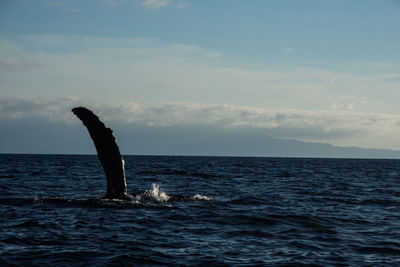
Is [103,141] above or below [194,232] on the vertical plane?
above

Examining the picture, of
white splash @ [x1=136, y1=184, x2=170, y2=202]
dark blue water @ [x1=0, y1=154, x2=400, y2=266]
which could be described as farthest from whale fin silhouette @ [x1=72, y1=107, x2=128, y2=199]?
white splash @ [x1=136, y1=184, x2=170, y2=202]

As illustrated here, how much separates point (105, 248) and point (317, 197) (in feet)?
44.8

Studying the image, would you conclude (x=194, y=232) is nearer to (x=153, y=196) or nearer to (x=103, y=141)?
(x=103, y=141)

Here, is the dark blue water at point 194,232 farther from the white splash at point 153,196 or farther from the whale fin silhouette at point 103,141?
the whale fin silhouette at point 103,141

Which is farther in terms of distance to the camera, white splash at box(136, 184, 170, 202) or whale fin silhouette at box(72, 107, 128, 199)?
white splash at box(136, 184, 170, 202)

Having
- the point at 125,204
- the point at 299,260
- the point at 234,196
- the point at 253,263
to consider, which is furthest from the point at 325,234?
the point at 234,196

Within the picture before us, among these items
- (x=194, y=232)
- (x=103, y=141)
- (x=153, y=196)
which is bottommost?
(x=194, y=232)

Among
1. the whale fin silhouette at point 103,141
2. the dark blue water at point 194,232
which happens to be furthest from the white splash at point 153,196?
the whale fin silhouette at point 103,141

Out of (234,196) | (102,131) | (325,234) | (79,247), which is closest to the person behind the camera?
(79,247)

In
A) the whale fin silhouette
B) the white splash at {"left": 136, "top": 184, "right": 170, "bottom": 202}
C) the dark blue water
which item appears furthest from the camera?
the white splash at {"left": 136, "top": 184, "right": 170, "bottom": 202}

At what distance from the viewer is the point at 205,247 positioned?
10344 mm

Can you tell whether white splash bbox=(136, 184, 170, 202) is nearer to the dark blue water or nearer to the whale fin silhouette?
the dark blue water

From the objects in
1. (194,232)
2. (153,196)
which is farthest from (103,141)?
(194,232)

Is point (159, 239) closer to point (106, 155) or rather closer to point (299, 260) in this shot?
point (299, 260)
